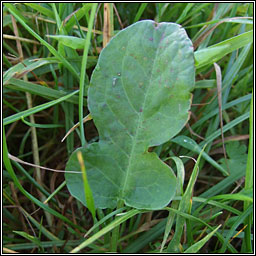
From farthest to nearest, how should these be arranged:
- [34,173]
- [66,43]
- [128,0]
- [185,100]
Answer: [128,0], [34,173], [66,43], [185,100]

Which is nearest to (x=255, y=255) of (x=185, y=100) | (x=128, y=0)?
(x=185, y=100)

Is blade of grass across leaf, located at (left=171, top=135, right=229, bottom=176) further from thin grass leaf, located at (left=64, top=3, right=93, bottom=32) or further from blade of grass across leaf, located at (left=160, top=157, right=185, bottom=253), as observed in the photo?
thin grass leaf, located at (left=64, top=3, right=93, bottom=32)

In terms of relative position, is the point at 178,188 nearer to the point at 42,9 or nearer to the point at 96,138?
the point at 96,138

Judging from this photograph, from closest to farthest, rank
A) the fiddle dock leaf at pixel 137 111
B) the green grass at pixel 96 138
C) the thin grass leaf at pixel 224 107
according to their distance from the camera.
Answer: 1. the fiddle dock leaf at pixel 137 111
2. the green grass at pixel 96 138
3. the thin grass leaf at pixel 224 107

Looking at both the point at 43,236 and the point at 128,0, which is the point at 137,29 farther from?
the point at 43,236

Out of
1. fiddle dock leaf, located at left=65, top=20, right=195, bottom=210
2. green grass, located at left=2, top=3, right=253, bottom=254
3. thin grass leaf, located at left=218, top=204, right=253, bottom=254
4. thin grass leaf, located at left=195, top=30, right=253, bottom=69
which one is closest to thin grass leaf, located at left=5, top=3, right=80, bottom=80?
green grass, located at left=2, top=3, right=253, bottom=254

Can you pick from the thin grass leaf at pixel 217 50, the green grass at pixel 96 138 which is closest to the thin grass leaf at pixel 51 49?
the green grass at pixel 96 138

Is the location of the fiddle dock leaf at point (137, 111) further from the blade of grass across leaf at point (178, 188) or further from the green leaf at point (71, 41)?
Answer: the green leaf at point (71, 41)
